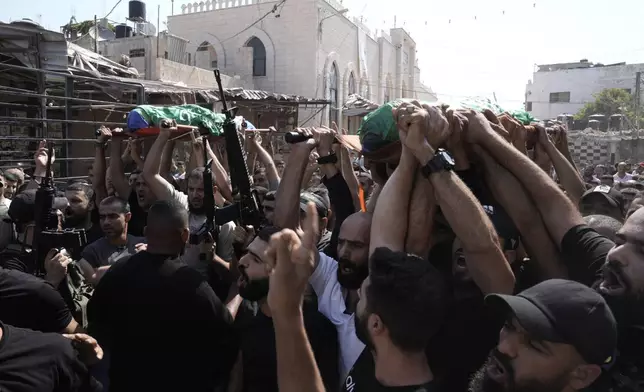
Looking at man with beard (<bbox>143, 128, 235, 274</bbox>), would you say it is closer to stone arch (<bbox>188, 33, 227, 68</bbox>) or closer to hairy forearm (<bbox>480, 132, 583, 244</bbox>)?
hairy forearm (<bbox>480, 132, 583, 244</bbox>)

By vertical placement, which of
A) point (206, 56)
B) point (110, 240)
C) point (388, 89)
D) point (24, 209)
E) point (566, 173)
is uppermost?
point (206, 56)

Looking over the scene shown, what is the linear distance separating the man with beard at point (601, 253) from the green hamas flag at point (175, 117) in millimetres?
3509

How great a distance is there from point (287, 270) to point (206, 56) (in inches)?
771

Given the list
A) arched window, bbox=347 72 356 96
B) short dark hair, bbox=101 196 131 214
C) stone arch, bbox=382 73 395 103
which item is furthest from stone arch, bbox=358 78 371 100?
short dark hair, bbox=101 196 131 214

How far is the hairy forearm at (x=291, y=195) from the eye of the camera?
2.74m

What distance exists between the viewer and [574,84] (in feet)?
134

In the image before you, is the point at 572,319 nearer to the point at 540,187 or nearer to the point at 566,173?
the point at 540,187

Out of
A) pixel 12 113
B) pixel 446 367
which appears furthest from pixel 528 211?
pixel 12 113

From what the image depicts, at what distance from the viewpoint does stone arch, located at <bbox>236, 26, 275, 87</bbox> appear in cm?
1948

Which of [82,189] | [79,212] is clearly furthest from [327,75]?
[79,212]

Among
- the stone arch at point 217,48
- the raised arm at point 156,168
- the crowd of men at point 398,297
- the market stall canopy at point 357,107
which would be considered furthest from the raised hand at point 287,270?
the stone arch at point 217,48

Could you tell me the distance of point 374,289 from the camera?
172 cm

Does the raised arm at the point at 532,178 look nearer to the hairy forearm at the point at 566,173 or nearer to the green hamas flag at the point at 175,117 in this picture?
the hairy forearm at the point at 566,173

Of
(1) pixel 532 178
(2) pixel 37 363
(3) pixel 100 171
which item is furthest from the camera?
(3) pixel 100 171
